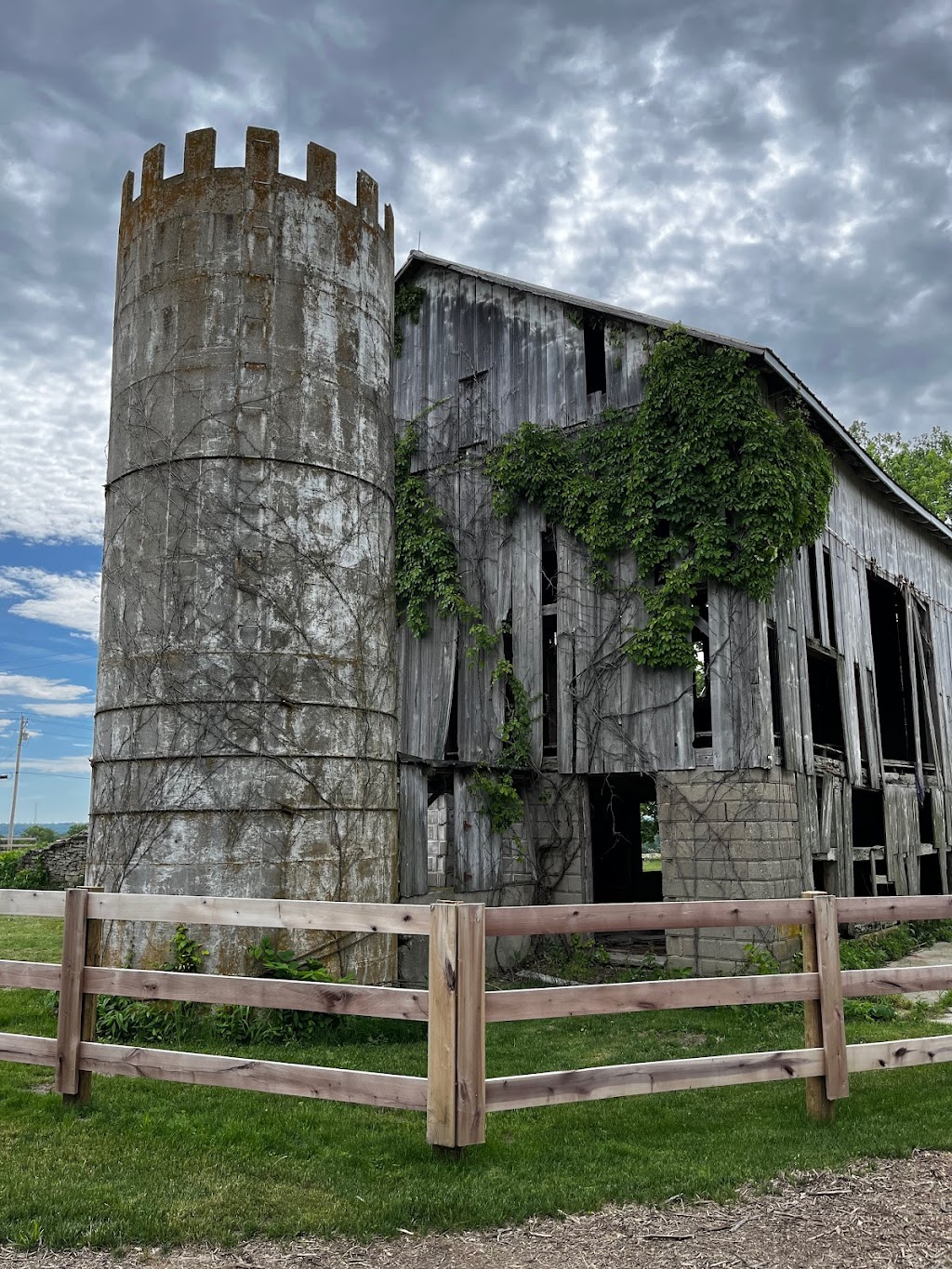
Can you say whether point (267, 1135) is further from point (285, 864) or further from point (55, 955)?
point (55, 955)

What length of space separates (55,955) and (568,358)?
11158 mm

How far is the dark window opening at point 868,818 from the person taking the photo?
1761 centimetres

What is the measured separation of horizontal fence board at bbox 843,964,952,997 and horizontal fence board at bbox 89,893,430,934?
105 inches

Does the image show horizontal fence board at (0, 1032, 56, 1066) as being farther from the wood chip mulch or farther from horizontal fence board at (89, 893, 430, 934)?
the wood chip mulch

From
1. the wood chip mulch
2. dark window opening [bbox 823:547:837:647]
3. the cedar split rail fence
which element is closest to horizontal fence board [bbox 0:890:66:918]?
the cedar split rail fence

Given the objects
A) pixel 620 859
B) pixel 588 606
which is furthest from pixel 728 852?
pixel 620 859

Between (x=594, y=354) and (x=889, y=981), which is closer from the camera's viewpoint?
(x=889, y=981)

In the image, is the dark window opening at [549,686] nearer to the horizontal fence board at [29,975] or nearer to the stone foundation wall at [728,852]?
the stone foundation wall at [728,852]

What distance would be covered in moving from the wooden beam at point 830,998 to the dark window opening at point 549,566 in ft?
31.4

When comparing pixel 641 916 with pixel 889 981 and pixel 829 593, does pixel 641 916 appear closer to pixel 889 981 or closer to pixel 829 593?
pixel 889 981

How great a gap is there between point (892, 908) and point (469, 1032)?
9.80 feet

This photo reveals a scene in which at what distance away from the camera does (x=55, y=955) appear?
40.4 ft

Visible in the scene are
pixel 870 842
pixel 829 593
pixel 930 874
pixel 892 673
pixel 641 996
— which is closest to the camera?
pixel 641 996

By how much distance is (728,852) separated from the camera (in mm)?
12680
